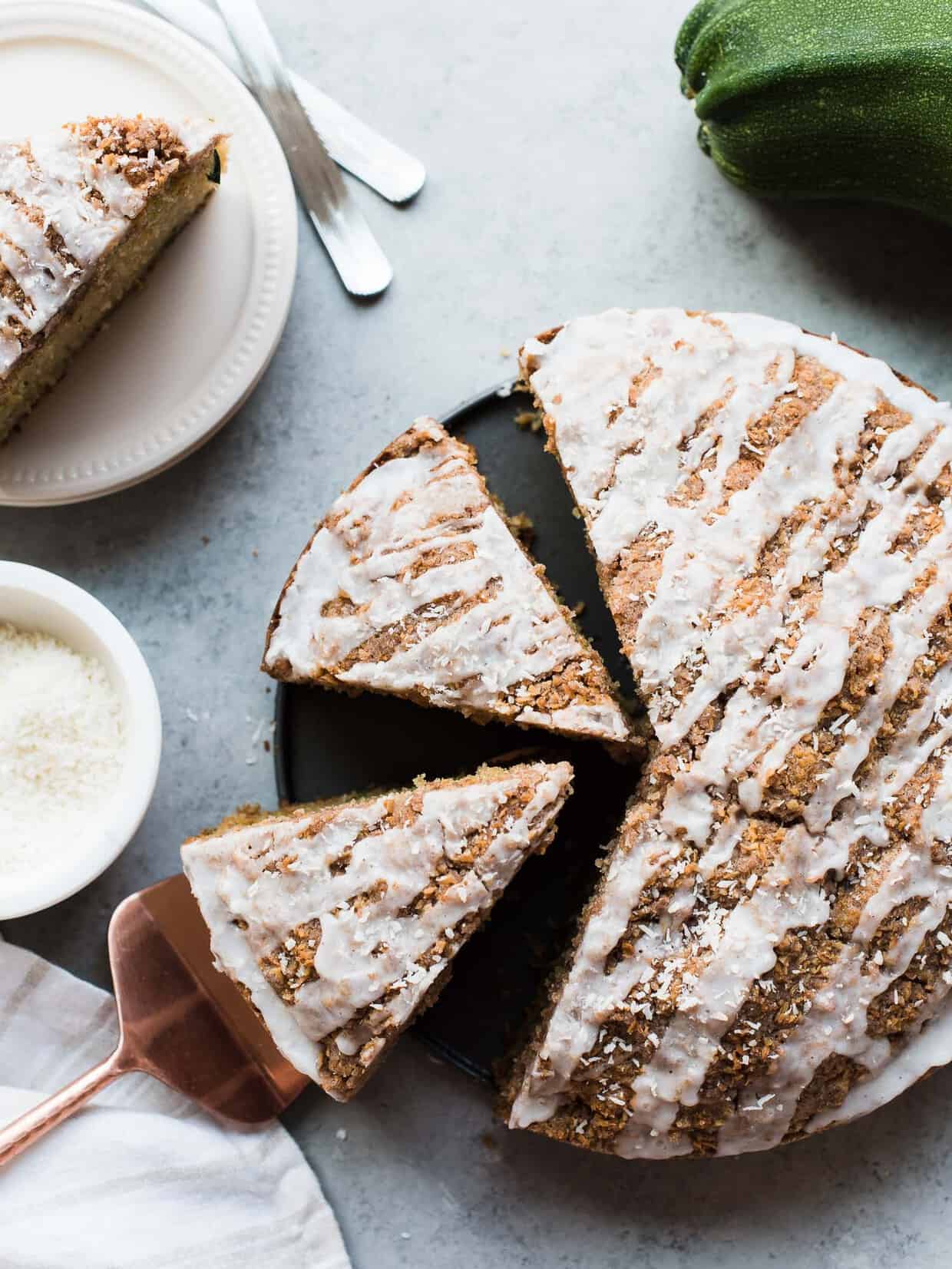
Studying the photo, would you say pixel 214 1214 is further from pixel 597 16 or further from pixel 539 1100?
pixel 597 16

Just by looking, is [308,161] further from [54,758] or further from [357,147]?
[54,758]

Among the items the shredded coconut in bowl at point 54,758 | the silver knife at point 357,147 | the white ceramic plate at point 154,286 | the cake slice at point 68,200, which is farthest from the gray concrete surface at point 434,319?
the cake slice at point 68,200

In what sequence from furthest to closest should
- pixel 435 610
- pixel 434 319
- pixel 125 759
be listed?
pixel 434 319 < pixel 125 759 < pixel 435 610

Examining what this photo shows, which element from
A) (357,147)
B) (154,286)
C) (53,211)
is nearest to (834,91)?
(357,147)

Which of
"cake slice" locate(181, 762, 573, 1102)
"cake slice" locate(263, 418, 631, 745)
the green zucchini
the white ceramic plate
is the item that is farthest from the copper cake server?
the green zucchini

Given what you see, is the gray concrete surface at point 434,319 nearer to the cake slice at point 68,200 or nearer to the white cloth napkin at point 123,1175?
the white cloth napkin at point 123,1175

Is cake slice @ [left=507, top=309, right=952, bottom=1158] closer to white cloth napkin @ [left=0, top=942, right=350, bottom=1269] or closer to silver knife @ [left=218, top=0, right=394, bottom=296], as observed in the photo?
white cloth napkin @ [left=0, top=942, right=350, bottom=1269]
